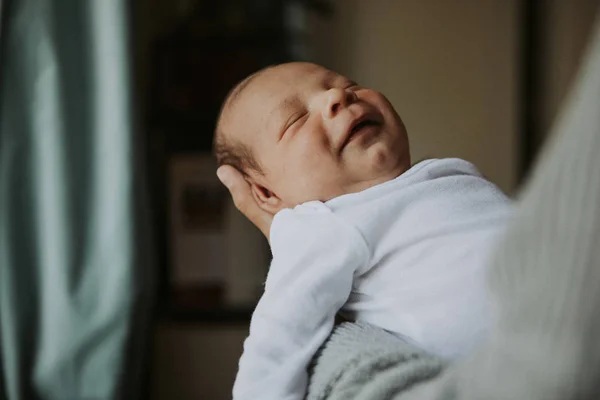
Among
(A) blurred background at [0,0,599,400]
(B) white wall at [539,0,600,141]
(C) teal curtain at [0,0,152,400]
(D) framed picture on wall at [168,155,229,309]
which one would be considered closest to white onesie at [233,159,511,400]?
(A) blurred background at [0,0,599,400]

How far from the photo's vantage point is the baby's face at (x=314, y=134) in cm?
68

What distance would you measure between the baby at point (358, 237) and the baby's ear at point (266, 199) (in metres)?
0.01

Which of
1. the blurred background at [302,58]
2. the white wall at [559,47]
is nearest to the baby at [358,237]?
the blurred background at [302,58]

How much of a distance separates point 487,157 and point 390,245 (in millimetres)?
1672

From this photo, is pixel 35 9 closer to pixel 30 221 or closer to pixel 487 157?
pixel 30 221

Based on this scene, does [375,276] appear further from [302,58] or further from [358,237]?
[302,58]

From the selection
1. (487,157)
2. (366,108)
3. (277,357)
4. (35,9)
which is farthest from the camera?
(487,157)

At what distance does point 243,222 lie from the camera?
5.94ft

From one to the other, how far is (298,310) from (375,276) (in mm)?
86

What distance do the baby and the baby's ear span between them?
1 centimetres

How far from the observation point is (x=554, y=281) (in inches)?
12.5

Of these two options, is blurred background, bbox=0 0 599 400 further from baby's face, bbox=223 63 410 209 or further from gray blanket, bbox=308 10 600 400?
gray blanket, bbox=308 10 600 400

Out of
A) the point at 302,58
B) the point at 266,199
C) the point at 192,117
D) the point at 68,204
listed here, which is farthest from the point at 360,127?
the point at 302,58

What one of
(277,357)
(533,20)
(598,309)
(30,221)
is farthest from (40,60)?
(533,20)
